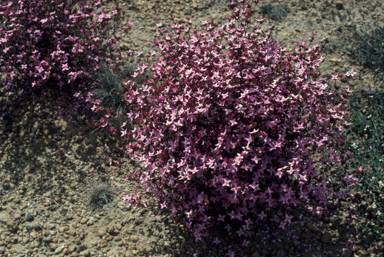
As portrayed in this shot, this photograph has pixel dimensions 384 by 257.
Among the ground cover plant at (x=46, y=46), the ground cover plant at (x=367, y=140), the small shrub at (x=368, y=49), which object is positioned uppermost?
the ground cover plant at (x=46, y=46)

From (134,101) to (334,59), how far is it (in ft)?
13.2

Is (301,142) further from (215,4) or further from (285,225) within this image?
(215,4)

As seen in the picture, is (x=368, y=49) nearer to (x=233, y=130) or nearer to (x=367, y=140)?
(x=367, y=140)

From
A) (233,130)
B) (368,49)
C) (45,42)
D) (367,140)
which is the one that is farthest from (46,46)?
(368,49)

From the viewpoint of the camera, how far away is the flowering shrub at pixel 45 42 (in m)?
5.37

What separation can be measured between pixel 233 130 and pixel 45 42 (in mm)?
3893

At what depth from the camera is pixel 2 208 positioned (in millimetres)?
4852

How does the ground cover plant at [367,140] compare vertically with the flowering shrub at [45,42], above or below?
below

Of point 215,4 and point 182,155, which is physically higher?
point 215,4

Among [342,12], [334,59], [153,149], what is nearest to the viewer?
[153,149]

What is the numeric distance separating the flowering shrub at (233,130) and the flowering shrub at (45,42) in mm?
1835

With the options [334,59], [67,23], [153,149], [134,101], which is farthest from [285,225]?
[67,23]

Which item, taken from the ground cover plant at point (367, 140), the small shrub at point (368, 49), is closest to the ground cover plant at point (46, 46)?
the ground cover plant at point (367, 140)

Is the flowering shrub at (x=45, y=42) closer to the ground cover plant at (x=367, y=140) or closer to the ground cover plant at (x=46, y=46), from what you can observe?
the ground cover plant at (x=46, y=46)
